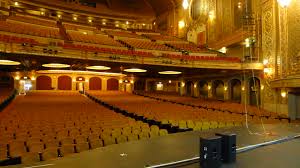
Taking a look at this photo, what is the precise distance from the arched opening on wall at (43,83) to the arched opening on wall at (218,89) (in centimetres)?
1370

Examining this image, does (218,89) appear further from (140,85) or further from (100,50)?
(100,50)

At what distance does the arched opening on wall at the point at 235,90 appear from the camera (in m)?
16.4

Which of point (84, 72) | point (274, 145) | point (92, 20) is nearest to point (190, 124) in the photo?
point (274, 145)

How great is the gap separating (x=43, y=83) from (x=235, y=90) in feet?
51.3

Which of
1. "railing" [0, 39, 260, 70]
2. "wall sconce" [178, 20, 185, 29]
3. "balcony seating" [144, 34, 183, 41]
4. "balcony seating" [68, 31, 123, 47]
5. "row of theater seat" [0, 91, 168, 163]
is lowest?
"row of theater seat" [0, 91, 168, 163]

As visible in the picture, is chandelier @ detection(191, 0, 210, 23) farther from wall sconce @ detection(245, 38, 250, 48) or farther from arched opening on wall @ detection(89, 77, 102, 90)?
arched opening on wall @ detection(89, 77, 102, 90)

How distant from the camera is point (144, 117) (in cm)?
853

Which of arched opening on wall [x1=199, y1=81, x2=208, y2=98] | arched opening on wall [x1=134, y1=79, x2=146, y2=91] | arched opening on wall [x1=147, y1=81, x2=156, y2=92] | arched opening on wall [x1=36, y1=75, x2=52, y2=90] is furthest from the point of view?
arched opening on wall [x1=147, y1=81, x2=156, y2=92]

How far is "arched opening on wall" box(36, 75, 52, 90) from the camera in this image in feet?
68.2

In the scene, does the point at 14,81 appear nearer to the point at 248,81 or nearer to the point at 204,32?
the point at 204,32

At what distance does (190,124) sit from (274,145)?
410 centimetres

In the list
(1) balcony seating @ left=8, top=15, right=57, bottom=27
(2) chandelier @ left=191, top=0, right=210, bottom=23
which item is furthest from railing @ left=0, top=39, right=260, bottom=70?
(1) balcony seating @ left=8, top=15, right=57, bottom=27

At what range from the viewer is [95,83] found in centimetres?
2277

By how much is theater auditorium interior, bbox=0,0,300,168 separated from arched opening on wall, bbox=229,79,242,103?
0.23ft
